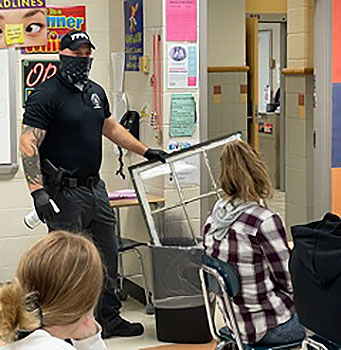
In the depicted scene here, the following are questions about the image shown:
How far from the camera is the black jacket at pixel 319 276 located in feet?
8.48

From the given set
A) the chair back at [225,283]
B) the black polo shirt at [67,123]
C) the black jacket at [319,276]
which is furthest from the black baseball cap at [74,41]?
the black jacket at [319,276]

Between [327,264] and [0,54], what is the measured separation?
10.7ft

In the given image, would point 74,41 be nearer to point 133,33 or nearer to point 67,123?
point 67,123

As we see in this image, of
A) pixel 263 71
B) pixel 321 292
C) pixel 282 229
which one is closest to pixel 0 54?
pixel 282 229

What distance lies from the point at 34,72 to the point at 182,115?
43.2 inches

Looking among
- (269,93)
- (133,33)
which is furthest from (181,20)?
(269,93)

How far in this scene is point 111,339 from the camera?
4.60m

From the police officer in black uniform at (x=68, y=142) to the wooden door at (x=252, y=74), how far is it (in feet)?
16.1

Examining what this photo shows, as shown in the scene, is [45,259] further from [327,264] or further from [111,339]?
[111,339]

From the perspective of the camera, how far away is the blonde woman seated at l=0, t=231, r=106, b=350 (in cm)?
A: 181

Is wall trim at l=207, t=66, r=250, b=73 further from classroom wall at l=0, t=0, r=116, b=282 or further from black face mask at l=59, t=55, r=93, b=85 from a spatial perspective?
black face mask at l=59, t=55, r=93, b=85

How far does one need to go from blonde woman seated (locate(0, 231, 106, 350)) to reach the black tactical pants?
2224 mm

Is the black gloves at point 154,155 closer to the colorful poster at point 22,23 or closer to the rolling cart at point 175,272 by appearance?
the rolling cart at point 175,272

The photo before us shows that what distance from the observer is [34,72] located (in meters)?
5.34
